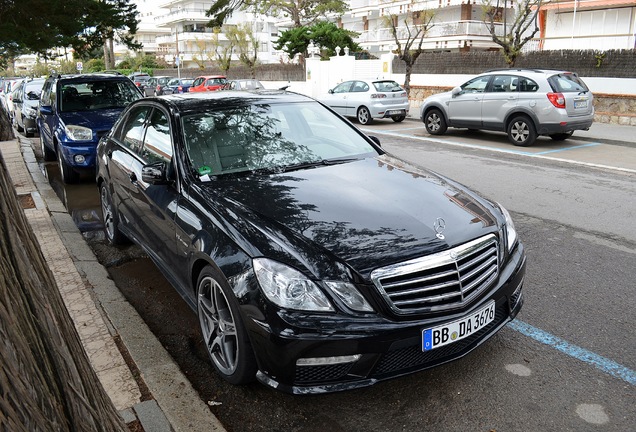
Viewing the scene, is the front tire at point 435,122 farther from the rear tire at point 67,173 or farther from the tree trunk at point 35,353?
the tree trunk at point 35,353

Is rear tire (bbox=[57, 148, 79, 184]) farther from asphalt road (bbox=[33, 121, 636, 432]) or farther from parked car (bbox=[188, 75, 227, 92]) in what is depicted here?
parked car (bbox=[188, 75, 227, 92])

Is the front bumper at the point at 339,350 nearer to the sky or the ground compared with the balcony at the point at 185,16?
nearer to the ground

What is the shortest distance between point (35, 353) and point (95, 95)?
926 centimetres

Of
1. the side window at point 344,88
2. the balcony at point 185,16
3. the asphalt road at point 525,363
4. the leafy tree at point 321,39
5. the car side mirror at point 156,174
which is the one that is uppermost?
the balcony at point 185,16

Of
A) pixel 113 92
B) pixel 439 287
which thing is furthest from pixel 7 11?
pixel 439 287

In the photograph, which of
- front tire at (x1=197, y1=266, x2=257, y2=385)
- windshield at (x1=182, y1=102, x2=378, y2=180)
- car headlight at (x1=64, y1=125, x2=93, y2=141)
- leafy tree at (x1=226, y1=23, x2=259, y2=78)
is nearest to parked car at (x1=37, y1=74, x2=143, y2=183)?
car headlight at (x1=64, y1=125, x2=93, y2=141)

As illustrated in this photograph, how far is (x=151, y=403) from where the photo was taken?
124 inches

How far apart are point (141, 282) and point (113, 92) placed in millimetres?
6085

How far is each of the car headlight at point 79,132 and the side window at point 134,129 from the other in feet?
11.8

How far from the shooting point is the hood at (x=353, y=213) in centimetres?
300

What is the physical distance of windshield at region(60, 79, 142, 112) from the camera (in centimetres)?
981

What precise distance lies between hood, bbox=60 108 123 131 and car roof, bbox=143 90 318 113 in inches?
162

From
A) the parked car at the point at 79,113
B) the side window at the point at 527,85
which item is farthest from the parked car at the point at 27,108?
the side window at the point at 527,85

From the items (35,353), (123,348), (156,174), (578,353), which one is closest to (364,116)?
(156,174)
